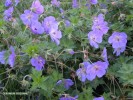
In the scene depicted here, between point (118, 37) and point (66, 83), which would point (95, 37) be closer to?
point (118, 37)

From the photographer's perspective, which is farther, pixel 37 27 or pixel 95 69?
pixel 37 27

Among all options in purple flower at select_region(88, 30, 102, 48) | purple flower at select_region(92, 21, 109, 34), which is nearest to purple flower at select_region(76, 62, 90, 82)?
purple flower at select_region(88, 30, 102, 48)

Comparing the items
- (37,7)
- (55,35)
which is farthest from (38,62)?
(37,7)

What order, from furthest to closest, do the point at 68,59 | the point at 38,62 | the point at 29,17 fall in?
the point at 29,17 → the point at 68,59 → the point at 38,62

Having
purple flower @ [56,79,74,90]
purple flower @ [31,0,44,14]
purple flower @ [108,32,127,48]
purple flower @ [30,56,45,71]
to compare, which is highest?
purple flower @ [31,0,44,14]

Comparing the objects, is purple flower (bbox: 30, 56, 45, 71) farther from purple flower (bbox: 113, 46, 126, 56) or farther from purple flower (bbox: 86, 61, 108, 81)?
purple flower (bbox: 113, 46, 126, 56)

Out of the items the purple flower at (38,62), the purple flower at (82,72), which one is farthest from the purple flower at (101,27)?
the purple flower at (38,62)
